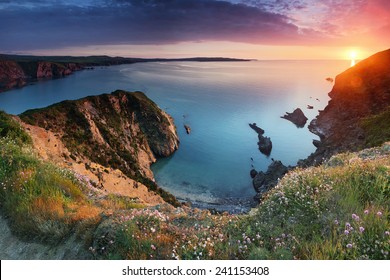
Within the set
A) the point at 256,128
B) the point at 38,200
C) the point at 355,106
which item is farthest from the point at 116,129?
the point at 355,106

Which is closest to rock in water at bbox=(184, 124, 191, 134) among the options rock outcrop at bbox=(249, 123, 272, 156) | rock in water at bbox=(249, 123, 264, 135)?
rock in water at bbox=(249, 123, 264, 135)

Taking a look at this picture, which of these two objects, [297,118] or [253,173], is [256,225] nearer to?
[253,173]

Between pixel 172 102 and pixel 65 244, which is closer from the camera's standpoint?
pixel 65 244

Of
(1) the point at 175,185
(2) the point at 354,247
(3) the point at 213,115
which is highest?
(2) the point at 354,247

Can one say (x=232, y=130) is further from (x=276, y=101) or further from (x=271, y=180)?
(x=276, y=101)

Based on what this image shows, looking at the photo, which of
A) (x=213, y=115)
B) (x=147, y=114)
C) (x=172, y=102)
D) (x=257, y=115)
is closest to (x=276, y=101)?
(x=257, y=115)

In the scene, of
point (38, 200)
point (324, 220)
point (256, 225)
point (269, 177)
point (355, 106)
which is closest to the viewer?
point (324, 220)

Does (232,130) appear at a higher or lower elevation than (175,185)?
higher
